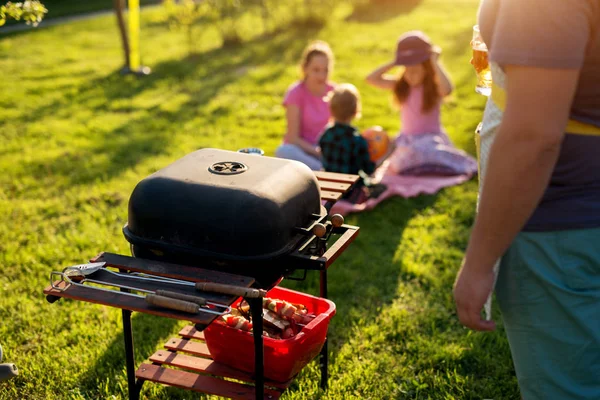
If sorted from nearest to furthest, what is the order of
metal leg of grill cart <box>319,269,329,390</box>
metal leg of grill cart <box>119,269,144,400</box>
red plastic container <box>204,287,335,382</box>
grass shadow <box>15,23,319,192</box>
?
1. metal leg of grill cart <box>119,269,144,400</box>
2. red plastic container <box>204,287,335,382</box>
3. metal leg of grill cart <box>319,269,329,390</box>
4. grass shadow <box>15,23,319,192</box>

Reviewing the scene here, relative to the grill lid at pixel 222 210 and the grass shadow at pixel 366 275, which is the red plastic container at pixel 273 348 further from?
the grass shadow at pixel 366 275

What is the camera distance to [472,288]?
1.57 metres

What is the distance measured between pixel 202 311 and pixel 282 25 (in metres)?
11.2

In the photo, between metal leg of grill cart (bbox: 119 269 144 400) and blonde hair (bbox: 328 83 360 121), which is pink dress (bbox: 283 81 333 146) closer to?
blonde hair (bbox: 328 83 360 121)

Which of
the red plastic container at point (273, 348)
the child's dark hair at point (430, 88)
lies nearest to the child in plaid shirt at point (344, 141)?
the child's dark hair at point (430, 88)

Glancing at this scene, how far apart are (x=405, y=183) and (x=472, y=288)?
4212 mm

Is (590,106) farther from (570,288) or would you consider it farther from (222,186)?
(222,186)

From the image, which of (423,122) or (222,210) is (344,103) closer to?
(423,122)

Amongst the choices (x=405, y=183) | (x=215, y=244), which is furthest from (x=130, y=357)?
(x=405, y=183)

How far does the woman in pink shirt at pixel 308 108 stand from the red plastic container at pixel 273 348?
2936mm

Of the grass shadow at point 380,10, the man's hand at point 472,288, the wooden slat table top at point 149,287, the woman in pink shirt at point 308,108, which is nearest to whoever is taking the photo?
the man's hand at point 472,288

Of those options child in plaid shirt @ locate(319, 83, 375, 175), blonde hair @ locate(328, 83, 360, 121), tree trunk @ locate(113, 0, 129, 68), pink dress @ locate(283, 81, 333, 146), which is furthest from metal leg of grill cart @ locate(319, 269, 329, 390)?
tree trunk @ locate(113, 0, 129, 68)

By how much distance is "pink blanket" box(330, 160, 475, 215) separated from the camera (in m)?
5.40

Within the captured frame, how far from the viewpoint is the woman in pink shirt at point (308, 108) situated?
5754mm
